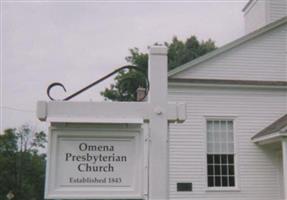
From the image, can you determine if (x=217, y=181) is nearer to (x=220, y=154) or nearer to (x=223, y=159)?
(x=223, y=159)

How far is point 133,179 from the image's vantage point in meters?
2.33

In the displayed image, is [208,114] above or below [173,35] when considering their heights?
below

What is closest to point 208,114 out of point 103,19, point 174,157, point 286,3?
point 174,157

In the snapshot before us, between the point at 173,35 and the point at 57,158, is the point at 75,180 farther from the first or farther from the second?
the point at 173,35

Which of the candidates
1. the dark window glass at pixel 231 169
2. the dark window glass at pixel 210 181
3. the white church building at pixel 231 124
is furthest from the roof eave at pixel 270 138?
the dark window glass at pixel 210 181

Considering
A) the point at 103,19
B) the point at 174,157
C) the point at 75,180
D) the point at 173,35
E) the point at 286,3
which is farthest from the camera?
the point at 173,35

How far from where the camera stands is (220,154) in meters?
12.0

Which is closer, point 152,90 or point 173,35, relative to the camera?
point 152,90

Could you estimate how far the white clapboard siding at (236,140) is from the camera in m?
11.6

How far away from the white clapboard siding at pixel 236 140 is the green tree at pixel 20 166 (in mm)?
23692

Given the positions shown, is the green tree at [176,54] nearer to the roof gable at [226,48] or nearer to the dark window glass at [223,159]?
the roof gable at [226,48]

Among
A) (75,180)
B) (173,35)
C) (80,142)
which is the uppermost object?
(173,35)

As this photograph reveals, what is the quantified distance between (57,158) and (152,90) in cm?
63

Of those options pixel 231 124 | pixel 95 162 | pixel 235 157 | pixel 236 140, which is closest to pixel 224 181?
pixel 235 157
